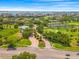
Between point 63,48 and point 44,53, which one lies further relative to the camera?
point 63,48

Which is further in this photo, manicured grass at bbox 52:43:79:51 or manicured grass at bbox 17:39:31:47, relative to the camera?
manicured grass at bbox 17:39:31:47

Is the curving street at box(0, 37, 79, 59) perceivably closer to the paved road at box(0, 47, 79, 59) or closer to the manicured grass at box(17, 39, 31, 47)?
the paved road at box(0, 47, 79, 59)

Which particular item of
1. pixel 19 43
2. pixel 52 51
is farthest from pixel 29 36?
pixel 52 51

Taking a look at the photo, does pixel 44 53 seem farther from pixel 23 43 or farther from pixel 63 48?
pixel 23 43

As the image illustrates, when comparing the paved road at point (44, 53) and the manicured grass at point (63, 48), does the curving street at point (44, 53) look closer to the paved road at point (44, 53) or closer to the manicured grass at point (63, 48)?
the paved road at point (44, 53)

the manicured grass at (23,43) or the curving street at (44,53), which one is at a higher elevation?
the manicured grass at (23,43)

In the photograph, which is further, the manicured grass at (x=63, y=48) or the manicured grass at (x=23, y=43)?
the manicured grass at (x=23, y=43)

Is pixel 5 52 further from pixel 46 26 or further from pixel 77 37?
pixel 46 26

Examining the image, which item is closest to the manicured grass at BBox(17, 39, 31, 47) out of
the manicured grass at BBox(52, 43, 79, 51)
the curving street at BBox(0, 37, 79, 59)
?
the curving street at BBox(0, 37, 79, 59)

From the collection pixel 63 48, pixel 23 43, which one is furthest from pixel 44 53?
pixel 23 43

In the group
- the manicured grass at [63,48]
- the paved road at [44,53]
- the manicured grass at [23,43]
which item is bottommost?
the paved road at [44,53]

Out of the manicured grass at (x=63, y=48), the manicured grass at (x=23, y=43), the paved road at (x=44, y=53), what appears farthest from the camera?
the manicured grass at (x=23, y=43)

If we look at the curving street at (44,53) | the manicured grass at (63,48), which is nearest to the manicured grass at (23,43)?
the curving street at (44,53)
